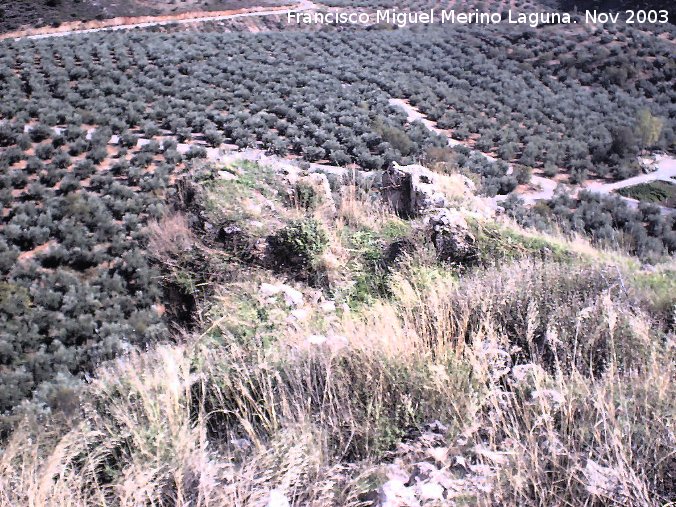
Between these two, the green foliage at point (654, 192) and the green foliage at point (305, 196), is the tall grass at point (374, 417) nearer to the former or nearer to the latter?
the green foliage at point (305, 196)

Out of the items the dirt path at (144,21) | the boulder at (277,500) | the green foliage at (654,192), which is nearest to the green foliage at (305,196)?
the boulder at (277,500)

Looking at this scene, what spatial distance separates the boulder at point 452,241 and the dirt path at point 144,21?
3723 cm

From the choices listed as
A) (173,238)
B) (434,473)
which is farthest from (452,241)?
(434,473)

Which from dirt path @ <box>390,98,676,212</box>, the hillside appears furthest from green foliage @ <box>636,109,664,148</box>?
the hillside

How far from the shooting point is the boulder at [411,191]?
7.46 m

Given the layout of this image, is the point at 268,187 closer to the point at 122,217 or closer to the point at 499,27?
the point at 122,217

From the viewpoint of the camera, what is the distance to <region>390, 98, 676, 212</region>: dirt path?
1873cm

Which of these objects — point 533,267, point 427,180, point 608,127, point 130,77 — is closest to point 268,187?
point 427,180

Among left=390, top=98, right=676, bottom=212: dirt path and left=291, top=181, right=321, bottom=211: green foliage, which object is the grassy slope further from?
left=390, top=98, right=676, bottom=212: dirt path

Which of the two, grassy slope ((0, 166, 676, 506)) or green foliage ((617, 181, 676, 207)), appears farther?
green foliage ((617, 181, 676, 207))

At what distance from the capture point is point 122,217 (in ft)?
43.6

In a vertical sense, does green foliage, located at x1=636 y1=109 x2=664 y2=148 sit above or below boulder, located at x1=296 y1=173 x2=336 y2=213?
below

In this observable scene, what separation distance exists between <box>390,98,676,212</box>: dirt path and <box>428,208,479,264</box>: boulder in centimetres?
1175

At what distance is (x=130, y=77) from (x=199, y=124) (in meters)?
7.52
